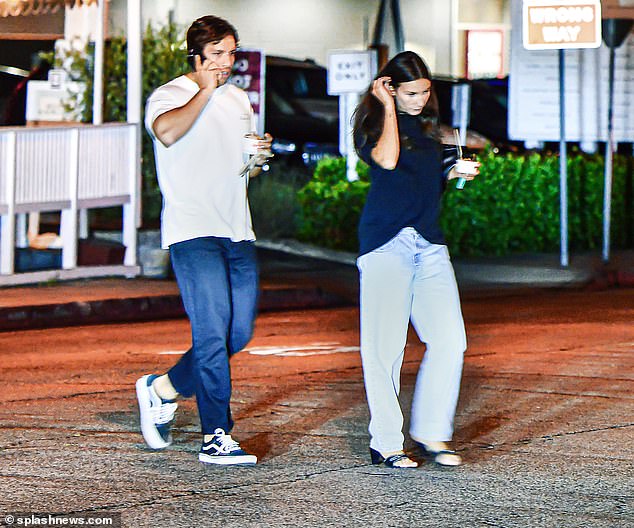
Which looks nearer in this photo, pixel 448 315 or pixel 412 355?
pixel 448 315

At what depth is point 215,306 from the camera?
22.1 feet

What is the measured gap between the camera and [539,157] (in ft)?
62.0

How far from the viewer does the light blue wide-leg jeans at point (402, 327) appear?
677cm

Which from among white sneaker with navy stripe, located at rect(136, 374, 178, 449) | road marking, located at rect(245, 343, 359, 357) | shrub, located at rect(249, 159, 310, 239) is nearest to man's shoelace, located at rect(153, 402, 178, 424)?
white sneaker with navy stripe, located at rect(136, 374, 178, 449)

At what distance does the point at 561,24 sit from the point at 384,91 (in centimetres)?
991

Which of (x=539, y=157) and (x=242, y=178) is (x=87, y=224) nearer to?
(x=539, y=157)

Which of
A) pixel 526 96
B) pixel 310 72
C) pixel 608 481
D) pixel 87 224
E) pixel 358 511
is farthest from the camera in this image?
pixel 310 72

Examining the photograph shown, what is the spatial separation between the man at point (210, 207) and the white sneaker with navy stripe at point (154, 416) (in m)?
0.39

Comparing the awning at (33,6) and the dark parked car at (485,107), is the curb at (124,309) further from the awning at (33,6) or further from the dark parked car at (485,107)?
the dark parked car at (485,107)

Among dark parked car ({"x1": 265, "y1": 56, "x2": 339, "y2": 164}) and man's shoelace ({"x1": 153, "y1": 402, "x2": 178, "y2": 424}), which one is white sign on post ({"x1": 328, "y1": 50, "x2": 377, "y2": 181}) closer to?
dark parked car ({"x1": 265, "y1": 56, "x2": 339, "y2": 164})

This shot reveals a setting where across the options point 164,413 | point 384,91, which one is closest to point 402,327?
point 384,91

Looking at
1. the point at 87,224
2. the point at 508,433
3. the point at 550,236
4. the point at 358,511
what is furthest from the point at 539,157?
the point at 358,511

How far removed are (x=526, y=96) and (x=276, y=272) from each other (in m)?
4.07

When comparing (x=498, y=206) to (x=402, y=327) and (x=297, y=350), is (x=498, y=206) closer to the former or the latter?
(x=297, y=350)
